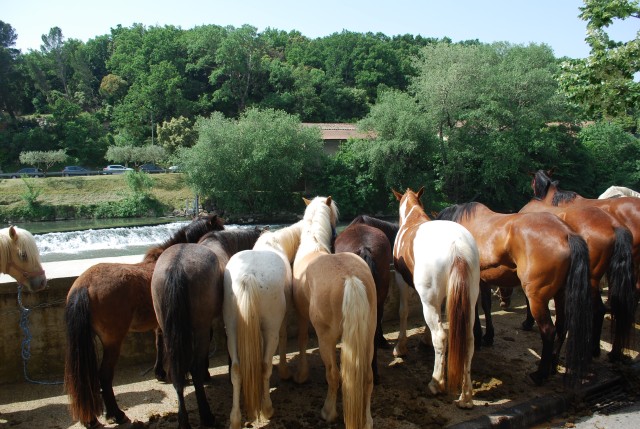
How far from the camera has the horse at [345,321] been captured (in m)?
3.47

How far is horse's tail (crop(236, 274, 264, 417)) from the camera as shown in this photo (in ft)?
11.9

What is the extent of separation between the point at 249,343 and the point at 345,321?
0.82 meters

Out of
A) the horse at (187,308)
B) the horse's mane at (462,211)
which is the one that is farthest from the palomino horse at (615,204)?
the horse at (187,308)

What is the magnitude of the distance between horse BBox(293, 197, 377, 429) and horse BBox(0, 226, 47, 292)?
257 cm

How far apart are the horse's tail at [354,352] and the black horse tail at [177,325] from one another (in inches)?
49.4

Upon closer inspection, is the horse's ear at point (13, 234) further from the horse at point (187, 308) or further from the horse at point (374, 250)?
the horse at point (374, 250)

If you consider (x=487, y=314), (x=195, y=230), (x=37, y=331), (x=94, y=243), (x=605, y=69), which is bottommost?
(x=94, y=243)

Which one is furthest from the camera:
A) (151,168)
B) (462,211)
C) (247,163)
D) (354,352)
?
(151,168)

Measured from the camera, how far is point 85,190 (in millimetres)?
33906

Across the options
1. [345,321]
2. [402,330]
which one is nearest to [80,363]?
[345,321]

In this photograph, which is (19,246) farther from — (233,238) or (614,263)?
(614,263)

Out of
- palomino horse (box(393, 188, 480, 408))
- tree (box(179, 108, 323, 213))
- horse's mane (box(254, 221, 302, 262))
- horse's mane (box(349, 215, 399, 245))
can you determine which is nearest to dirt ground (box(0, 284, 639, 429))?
palomino horse (box(393, 188, 480, 408))

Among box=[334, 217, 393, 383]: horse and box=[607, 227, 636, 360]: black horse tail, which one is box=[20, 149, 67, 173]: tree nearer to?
box=[334, 217, 393, 383]: horse

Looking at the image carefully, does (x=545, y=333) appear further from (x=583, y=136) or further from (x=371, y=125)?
(x=583, y=136)
